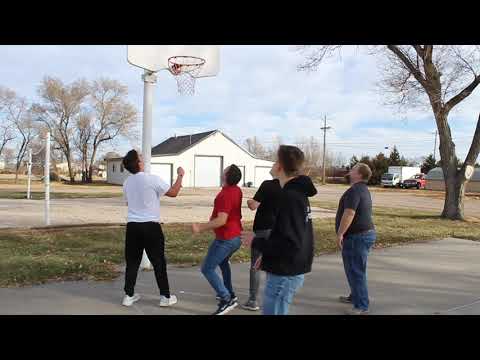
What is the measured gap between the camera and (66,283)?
5.71 m

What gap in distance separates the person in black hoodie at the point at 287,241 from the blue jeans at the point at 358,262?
1744mm

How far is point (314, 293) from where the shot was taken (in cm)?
566

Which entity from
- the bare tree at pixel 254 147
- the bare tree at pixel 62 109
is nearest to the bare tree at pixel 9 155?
the bare tree at pixel 62 109

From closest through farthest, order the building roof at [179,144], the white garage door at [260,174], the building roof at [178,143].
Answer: the building roof at [179,144]
the building roof at [178,143]
the white garage door at [260,174]

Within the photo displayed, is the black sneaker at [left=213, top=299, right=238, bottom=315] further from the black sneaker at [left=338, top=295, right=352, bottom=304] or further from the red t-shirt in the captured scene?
the black sneaker at [left=338, top=295, right=352, bottom=304]

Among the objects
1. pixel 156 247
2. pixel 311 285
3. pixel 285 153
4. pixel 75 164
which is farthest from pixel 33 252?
pixel 75 164

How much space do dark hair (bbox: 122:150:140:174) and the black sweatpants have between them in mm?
625

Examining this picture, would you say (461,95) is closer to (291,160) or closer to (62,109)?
(291,160)

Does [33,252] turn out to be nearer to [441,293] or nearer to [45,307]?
[45,307]

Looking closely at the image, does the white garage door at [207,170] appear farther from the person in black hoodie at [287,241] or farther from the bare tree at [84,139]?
the person in black hoodie at [287,241]

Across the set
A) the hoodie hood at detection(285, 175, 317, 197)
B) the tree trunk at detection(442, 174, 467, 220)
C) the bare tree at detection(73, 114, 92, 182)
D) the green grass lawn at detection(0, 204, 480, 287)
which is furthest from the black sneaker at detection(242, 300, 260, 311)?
the bare tree at detection(73, 114, 92, 182)

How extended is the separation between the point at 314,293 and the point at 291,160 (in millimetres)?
3008

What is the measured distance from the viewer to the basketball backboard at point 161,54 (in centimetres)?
628

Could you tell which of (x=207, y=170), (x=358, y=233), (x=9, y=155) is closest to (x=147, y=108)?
(x=358, y=233)
